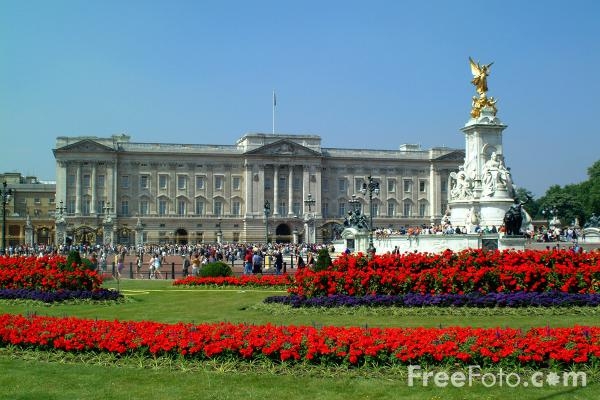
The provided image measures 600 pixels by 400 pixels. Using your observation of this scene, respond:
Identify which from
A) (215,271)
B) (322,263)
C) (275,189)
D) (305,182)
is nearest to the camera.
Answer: (322,263)

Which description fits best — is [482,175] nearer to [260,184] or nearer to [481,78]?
[481,78]

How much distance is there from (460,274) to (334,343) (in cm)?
691

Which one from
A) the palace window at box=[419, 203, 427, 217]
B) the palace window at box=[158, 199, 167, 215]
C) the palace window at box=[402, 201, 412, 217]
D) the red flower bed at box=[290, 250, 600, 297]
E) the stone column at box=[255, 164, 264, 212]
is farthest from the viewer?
the palace window at box=[419, 203, 427, 217]

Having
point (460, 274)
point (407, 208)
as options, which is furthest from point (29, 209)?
point (460, 274)

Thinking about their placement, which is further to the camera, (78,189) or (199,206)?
(199,206)

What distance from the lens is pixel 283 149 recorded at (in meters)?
96.6

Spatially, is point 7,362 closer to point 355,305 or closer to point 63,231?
point 355,305

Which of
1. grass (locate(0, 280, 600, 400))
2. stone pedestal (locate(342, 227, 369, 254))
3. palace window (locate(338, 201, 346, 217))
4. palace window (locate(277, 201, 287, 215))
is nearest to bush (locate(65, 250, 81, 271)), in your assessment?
grass (locate(0, 280, 600, 400))

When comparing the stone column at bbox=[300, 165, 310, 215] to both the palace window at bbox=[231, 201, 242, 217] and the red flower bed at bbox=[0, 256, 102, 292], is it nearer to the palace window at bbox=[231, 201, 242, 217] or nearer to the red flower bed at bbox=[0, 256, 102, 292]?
the palace window at bbox=[231, 201, 242, 217]

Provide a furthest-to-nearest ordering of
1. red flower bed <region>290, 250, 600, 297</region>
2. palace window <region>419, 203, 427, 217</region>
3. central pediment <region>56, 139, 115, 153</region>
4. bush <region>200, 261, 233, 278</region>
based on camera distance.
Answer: palace window <region>419, 203, 427, 217</region>
central pediment <region>56, 139, 115, 153</region>
bush <region>200, 261, 233, 278</region>
red flower bed <region>290, 250, 600, 297</region>

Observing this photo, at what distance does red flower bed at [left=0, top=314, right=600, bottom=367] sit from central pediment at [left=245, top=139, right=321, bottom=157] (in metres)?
84.5

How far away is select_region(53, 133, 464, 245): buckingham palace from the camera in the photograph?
300 feet

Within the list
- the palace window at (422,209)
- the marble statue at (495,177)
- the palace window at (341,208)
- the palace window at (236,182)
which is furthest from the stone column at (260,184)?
the marble statue at (495,177)

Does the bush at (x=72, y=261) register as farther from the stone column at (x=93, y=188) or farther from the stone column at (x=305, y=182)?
the stone column at (x=305, y=182)
